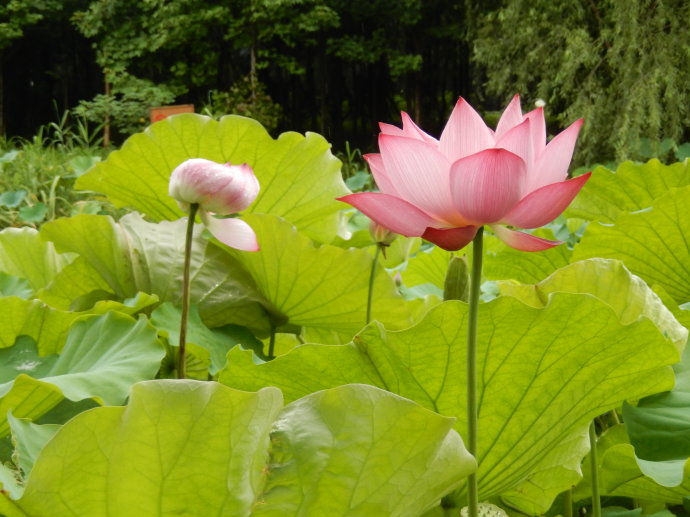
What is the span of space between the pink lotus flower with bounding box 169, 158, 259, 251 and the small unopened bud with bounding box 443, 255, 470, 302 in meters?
0.13

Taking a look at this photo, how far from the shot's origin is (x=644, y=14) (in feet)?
21.8

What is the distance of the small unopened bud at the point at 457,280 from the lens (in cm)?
48

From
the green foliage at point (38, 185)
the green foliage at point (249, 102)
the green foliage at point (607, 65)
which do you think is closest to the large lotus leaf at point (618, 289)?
the green foliage at point (38, 185)

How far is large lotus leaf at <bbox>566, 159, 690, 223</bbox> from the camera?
0.89m

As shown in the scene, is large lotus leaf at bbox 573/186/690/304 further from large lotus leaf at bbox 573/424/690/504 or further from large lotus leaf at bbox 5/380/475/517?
large lotus leaf at bbox 5/380/475/517

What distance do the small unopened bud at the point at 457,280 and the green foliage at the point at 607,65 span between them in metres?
6.06

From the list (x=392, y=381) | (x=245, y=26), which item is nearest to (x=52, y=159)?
(x=392, y=381)

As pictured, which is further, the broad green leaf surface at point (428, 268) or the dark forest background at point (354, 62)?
the dark forest background at point (354, 62)

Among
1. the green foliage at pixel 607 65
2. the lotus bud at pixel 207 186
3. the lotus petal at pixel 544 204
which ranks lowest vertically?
the green foliage at pixel 607 65

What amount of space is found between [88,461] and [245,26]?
10257mm

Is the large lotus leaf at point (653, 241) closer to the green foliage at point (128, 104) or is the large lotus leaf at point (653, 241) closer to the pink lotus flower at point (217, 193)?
the pink lotus flower at point (217, 193)

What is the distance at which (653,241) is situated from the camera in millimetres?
710

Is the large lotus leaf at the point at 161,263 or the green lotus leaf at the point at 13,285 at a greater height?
the large lotus leaf at the point at 161,263

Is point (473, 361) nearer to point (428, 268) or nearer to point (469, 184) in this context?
point (469, 184)
